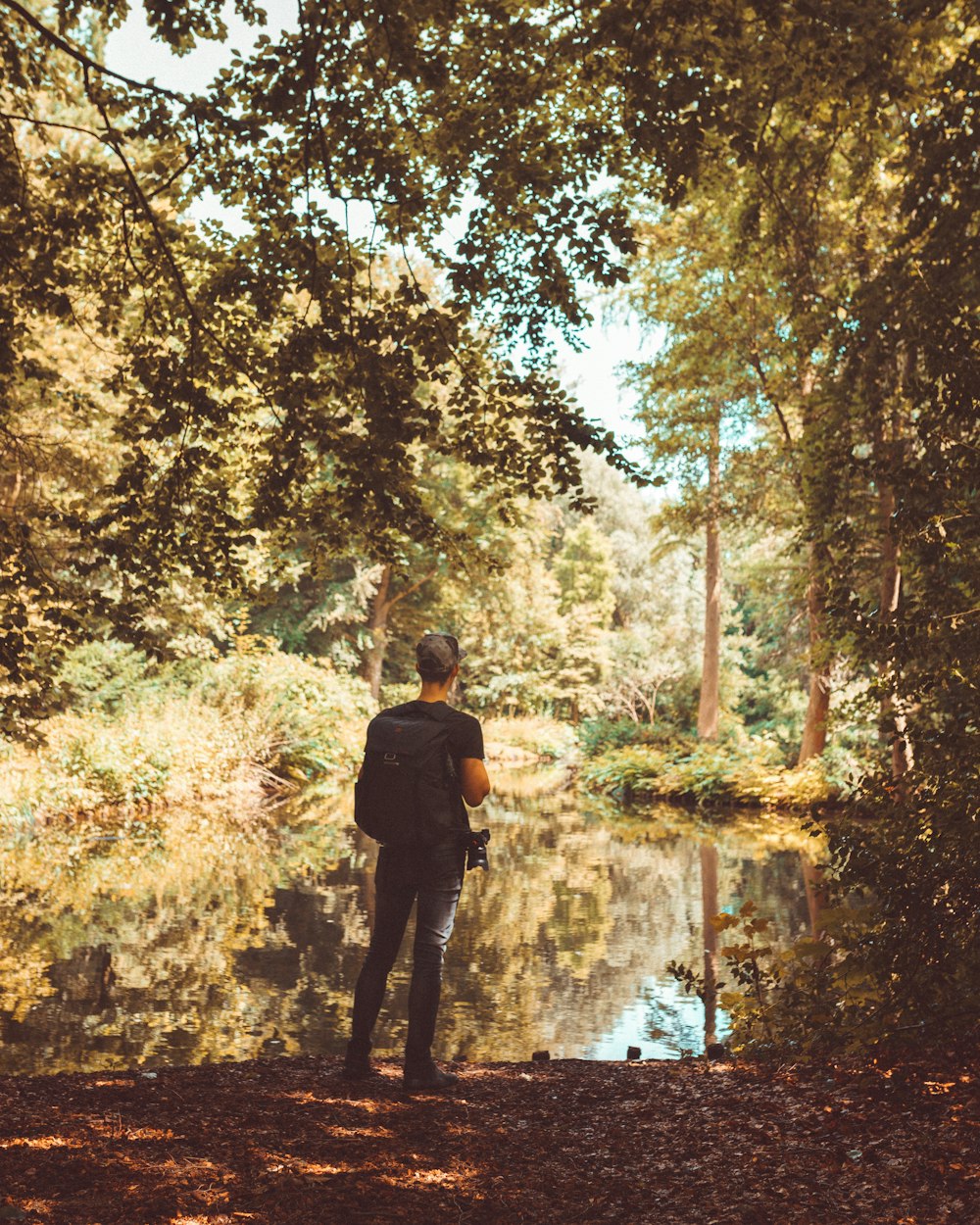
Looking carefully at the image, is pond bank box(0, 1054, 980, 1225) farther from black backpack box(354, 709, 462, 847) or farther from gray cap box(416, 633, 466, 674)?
gray cap box(416, 633, 466, 674)

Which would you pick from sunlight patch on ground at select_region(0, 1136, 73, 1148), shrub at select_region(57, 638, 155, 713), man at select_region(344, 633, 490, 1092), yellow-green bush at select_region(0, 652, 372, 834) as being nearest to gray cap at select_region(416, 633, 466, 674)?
man at select_region(344, 633, 490, 1092)

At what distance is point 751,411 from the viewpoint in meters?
18.8

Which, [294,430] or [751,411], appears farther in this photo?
[751,411]

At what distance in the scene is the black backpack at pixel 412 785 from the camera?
425 centimetres

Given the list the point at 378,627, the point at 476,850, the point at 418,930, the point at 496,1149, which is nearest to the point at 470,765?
the point at 476,850

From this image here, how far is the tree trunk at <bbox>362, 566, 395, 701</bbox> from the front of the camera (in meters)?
31.4

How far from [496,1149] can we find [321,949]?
5.26m

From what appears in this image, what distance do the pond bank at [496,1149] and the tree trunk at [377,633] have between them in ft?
87.9

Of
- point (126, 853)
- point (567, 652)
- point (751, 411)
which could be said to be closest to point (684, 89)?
point (126, 853)

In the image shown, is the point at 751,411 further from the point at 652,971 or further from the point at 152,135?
the point at 152,135

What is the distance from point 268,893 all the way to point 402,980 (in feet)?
10.8

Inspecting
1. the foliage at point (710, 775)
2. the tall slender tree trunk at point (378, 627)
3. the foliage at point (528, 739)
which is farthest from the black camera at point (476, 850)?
the foliage at point (528, 739)

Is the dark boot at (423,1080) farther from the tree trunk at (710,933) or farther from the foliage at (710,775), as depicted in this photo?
the foliage at (710,775)

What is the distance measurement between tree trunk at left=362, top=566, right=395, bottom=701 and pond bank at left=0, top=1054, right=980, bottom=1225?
26804 mm
